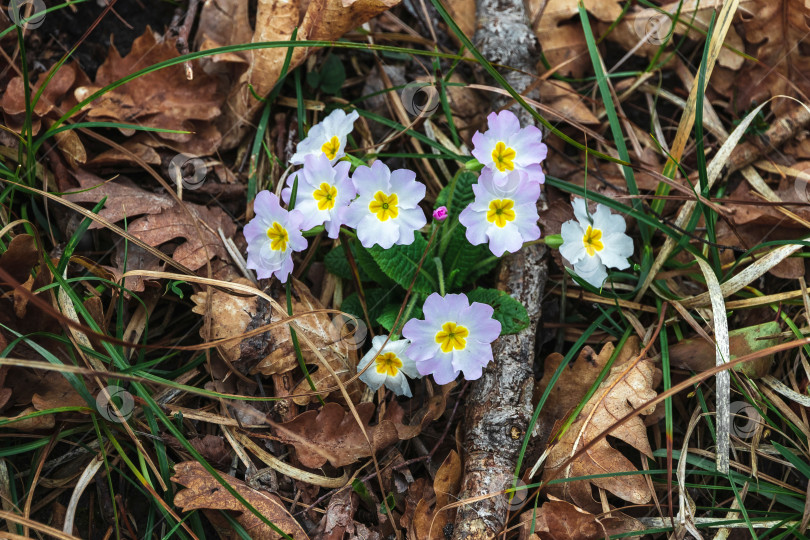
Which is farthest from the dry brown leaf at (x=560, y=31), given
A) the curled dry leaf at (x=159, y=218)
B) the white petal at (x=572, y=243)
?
the curled dry leaf at (x=159, y=218)

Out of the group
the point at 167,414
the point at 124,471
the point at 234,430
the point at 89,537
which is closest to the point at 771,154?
the point at 234,430

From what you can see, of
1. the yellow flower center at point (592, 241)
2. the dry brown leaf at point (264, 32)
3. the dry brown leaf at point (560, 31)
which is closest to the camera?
the yellow flower center at point (592, 241)

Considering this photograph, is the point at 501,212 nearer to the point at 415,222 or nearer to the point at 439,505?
the point at 415,222

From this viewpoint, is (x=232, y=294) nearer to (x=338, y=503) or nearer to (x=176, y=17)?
(x=338, y=503)
